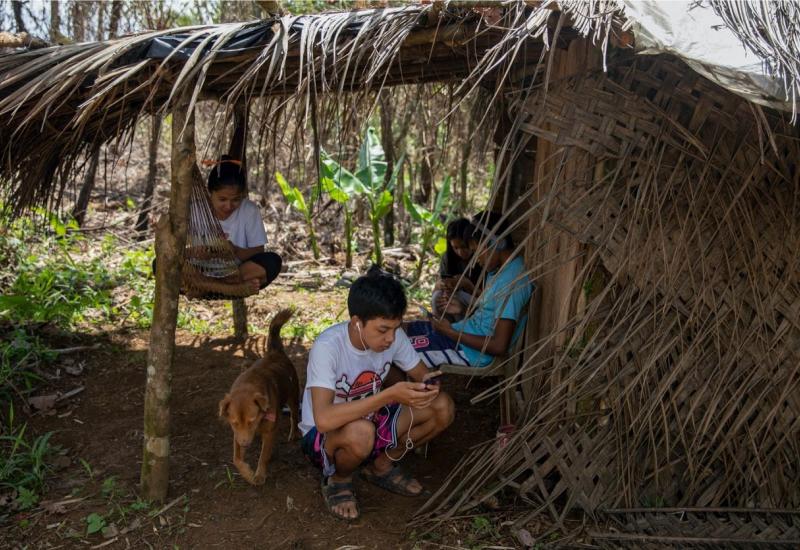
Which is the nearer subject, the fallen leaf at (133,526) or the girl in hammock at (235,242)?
the fallen leaf at (133,526)

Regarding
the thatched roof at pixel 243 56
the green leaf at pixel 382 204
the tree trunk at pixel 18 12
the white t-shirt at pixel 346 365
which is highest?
the tree trunk at pixel 18 12

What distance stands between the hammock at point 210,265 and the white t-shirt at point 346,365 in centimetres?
154

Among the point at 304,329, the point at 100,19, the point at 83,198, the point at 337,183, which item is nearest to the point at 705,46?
the point at 304,329

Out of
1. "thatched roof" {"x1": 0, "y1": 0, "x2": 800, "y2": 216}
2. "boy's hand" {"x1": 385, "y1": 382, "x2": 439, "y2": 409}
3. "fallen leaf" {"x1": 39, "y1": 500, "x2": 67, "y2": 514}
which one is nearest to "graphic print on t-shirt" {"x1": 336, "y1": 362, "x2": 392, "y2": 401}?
"boy's hand" {"x1": 385, "y1": 382, "x2": 439, "y2": 409}

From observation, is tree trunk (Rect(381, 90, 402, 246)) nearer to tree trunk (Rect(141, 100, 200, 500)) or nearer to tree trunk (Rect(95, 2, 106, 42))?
tree trunk (Rect(95, 2, 106, 42))

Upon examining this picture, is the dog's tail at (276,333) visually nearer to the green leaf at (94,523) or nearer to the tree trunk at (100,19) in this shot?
the green leaf at (94,523)

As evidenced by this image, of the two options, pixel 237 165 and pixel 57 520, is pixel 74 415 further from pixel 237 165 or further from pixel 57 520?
pixel 237 165

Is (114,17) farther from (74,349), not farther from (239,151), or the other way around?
(74,349)

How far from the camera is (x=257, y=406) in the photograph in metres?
3.63

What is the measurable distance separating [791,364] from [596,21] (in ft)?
6.17

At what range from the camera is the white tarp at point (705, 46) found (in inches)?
101

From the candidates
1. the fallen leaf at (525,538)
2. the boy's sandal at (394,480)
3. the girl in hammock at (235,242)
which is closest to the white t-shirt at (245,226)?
the girl in hammock at (235,242)

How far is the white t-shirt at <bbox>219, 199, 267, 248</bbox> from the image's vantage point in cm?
527

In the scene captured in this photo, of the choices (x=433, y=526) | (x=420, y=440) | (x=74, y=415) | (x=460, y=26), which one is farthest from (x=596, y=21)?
(x=74, y=415)
